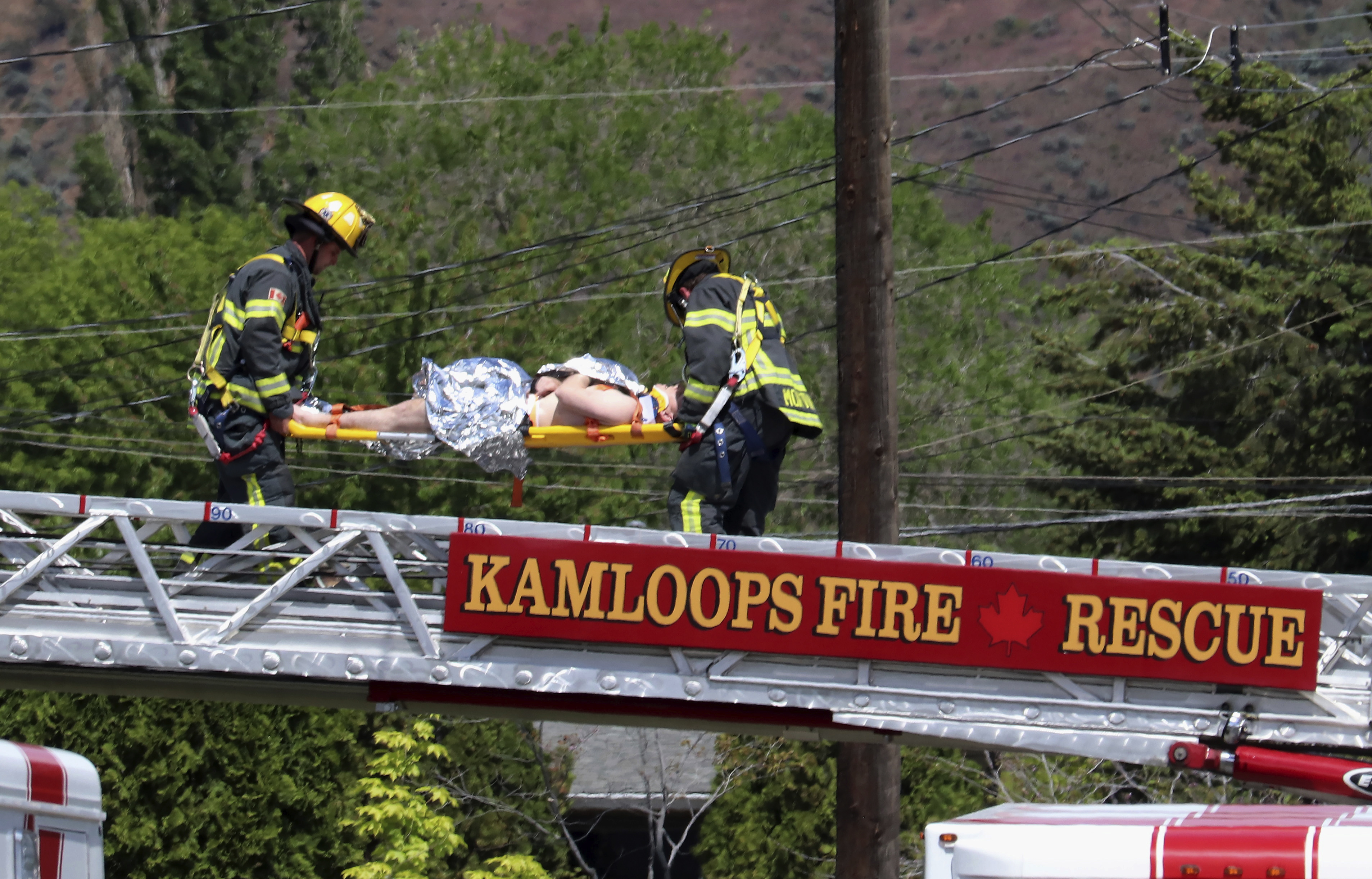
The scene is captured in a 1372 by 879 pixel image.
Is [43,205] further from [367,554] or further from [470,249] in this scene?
[367,554]

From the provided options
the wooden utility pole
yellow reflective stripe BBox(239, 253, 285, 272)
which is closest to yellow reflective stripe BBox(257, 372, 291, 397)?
yellow reflective stripe BBox(239, 253, 285, 272)

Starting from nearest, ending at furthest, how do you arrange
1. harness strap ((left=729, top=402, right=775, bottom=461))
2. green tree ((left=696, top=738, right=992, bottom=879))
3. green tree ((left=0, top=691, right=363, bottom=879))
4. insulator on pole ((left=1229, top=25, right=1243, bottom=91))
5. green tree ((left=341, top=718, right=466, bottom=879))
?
harness strap ((left=729, top=402, right=775, bottom=461)), green tree ((left=341, top=718, right=466, bottom=879)), green tree ((left=0, top=691, right=363, bottom=879)), green tree ((left=696, top=738, right=992, bottom=879)), insulator on pole ((left=1229, top=25, right=1243, bottom=91))

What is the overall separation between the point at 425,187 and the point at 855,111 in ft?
91.8

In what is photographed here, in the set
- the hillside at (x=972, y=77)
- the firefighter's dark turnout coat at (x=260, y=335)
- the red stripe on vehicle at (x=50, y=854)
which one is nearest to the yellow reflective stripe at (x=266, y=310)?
the firefighter's dark turnout coat at (x=260, y=335)

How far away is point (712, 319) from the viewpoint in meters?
7.68

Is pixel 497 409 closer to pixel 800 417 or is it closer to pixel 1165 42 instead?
pixel 800 417

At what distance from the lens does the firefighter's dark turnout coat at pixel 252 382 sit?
7.86 m

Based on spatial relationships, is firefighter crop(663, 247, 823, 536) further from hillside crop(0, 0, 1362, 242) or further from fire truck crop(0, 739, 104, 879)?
hillside crop(0, 0, 1362, 242)

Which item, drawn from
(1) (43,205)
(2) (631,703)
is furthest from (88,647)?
(1) (43,205)

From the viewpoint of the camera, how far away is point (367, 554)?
23.2 feet

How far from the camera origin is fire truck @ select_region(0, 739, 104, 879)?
5199mm

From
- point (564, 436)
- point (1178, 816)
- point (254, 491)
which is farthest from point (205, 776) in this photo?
point (1178, 816)

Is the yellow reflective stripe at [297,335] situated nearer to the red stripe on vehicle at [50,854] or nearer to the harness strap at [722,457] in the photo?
the harness strap at [722,457]

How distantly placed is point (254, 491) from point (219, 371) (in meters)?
0.57
